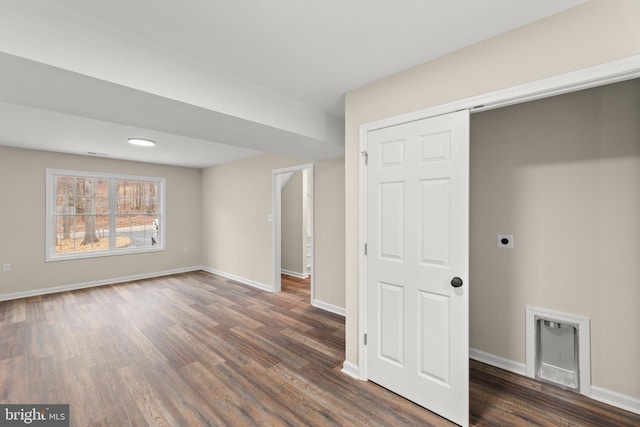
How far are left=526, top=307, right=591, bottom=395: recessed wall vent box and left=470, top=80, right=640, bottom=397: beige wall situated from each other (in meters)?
0.05

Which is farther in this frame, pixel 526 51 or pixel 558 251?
pixel 558 251

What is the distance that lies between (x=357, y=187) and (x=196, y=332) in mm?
2541

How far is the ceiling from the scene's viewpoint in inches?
54.9

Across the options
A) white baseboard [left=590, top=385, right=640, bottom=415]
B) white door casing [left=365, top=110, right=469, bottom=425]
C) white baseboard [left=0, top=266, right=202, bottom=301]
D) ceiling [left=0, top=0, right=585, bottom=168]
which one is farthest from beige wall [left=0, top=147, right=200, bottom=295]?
white baseboard [left=590, top=385, right=640, bottom=415]

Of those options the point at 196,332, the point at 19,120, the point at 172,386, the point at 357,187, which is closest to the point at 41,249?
the point at 19,120

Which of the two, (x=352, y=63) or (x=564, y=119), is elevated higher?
(x=352, y=63)

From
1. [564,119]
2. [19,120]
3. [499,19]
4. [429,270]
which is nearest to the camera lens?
[499,19]

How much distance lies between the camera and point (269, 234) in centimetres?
483

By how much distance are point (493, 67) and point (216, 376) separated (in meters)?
3.10

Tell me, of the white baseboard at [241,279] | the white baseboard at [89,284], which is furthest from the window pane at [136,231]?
the white baseboard at [241,279]

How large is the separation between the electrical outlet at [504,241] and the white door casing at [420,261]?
98 centimetres

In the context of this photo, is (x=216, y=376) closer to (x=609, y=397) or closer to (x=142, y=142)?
(x=609, y=397)

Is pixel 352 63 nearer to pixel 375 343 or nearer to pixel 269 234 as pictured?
pixel 375 343

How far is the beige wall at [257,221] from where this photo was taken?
3.86 meters
